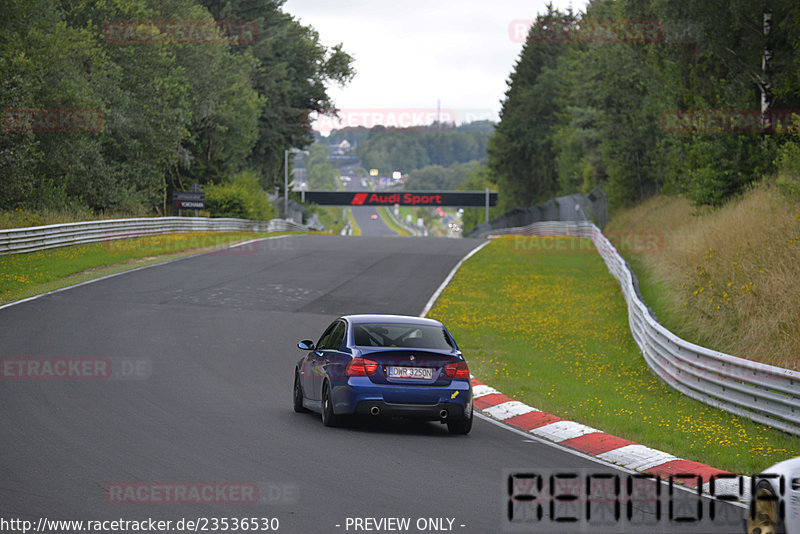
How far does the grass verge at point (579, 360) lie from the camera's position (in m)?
11.2

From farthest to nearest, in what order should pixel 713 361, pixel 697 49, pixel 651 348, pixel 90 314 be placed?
pixel 697 49, pixel 90 314, pixel 651 348, pixel 713 361

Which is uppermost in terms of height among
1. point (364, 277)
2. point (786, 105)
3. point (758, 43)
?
point (758, 43)

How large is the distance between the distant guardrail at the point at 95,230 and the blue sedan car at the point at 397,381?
73.1ft

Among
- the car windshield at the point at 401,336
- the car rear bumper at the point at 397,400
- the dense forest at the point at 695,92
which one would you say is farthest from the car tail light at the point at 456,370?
the dense forest at the point at 695,92

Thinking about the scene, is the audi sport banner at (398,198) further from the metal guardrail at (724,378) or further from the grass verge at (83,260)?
the metal guardrail at (724,378)

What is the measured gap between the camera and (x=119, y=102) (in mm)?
53031

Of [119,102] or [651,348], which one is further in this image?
[119,102]

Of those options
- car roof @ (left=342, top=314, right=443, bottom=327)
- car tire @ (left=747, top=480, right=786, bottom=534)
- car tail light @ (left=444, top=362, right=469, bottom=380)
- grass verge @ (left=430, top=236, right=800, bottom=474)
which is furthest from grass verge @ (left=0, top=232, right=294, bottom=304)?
car tire @ (left=747, top=480, right=786, bottom=534)

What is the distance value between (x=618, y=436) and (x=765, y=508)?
6035 millimetres

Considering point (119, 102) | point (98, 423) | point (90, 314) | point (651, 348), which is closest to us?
point (98, 423)

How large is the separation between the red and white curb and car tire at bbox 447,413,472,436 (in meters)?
0.87

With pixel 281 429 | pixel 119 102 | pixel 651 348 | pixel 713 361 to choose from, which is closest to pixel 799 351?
pixel 713 361

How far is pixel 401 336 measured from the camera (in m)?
12.0

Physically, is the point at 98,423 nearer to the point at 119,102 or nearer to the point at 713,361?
the point at 713,361
